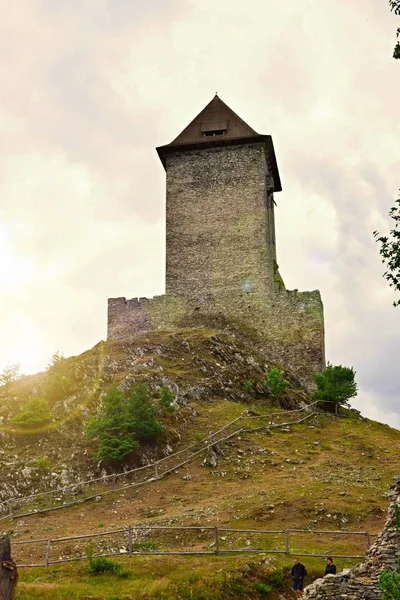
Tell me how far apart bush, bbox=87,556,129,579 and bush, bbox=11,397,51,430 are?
50.0ft

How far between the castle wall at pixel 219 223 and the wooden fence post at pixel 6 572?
44.8 metres

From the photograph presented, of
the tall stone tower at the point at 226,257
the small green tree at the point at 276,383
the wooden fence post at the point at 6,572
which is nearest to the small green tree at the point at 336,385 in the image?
the small green tree at the point at 276,383

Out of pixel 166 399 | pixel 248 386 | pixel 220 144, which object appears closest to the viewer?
pixel 166 399

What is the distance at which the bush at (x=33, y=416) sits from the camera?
35.8m

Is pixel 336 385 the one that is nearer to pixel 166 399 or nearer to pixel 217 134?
pixel 166 399

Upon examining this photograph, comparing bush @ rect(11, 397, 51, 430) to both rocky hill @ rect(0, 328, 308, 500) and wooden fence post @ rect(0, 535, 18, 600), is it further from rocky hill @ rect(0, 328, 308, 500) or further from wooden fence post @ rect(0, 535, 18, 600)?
wooden fence post @ rect(0, 535, 18, 600)

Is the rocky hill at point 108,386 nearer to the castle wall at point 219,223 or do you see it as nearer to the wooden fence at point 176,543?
the castle wall at point 219,223

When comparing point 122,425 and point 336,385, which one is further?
point 336,385

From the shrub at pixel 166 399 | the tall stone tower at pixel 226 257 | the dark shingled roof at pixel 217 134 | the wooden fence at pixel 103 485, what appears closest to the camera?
the wooden fence at pixel 103 485

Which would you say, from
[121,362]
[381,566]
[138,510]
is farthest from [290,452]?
[381,566]

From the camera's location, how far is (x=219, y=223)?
54719 mm

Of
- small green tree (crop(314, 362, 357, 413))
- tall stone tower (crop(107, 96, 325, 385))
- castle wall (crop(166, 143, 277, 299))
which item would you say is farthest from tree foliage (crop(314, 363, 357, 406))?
castle wall (crop(166, 143, 277, 299))

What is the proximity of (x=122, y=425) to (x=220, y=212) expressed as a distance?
25502 mm

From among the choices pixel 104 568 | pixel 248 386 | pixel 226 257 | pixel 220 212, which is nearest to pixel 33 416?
pixel 248 386
